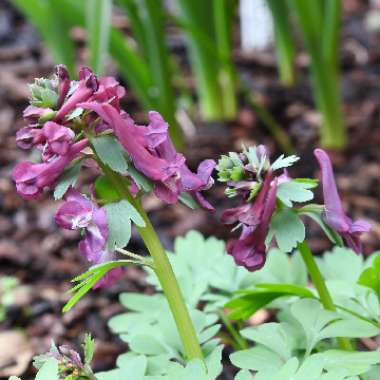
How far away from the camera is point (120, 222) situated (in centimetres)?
72

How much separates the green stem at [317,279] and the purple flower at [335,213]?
0.14 ft

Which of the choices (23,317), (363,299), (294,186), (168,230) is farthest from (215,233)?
(294,186)

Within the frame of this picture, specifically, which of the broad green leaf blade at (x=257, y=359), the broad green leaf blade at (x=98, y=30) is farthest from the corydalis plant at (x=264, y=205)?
the broad green leaf blade at (x=98, y=30)

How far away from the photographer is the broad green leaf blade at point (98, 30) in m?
1.82

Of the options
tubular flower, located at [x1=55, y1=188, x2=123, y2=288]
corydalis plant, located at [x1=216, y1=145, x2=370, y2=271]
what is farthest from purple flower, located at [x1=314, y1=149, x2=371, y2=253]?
tubular flower, located at [x1=55, y1=188, x2=123, y2=288]

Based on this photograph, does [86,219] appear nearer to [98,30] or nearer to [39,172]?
[39,172]

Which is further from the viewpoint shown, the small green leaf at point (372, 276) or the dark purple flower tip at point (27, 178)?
the small green leaf at point (372, 276)

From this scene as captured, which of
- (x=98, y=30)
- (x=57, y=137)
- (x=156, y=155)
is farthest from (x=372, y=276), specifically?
(x=98, y=30)

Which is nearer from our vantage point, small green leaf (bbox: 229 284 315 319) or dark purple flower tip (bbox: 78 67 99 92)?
dark purple flower tip (bbox: 78 67 99 92)

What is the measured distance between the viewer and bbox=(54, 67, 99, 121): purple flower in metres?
0.71

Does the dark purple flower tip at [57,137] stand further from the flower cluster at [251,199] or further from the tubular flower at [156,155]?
the flower cluster at [251,199]

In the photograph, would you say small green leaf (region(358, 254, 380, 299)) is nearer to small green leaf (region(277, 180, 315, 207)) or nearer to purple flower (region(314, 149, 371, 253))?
purple flower (region(314, 149, 371, 253))

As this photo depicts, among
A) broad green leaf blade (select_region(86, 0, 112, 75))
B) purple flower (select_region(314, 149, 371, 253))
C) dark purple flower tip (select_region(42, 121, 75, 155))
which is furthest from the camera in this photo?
broad green leaf blade (select_region(86, 0, 112, 75))

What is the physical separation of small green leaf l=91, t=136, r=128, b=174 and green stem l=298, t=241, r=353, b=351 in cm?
24
